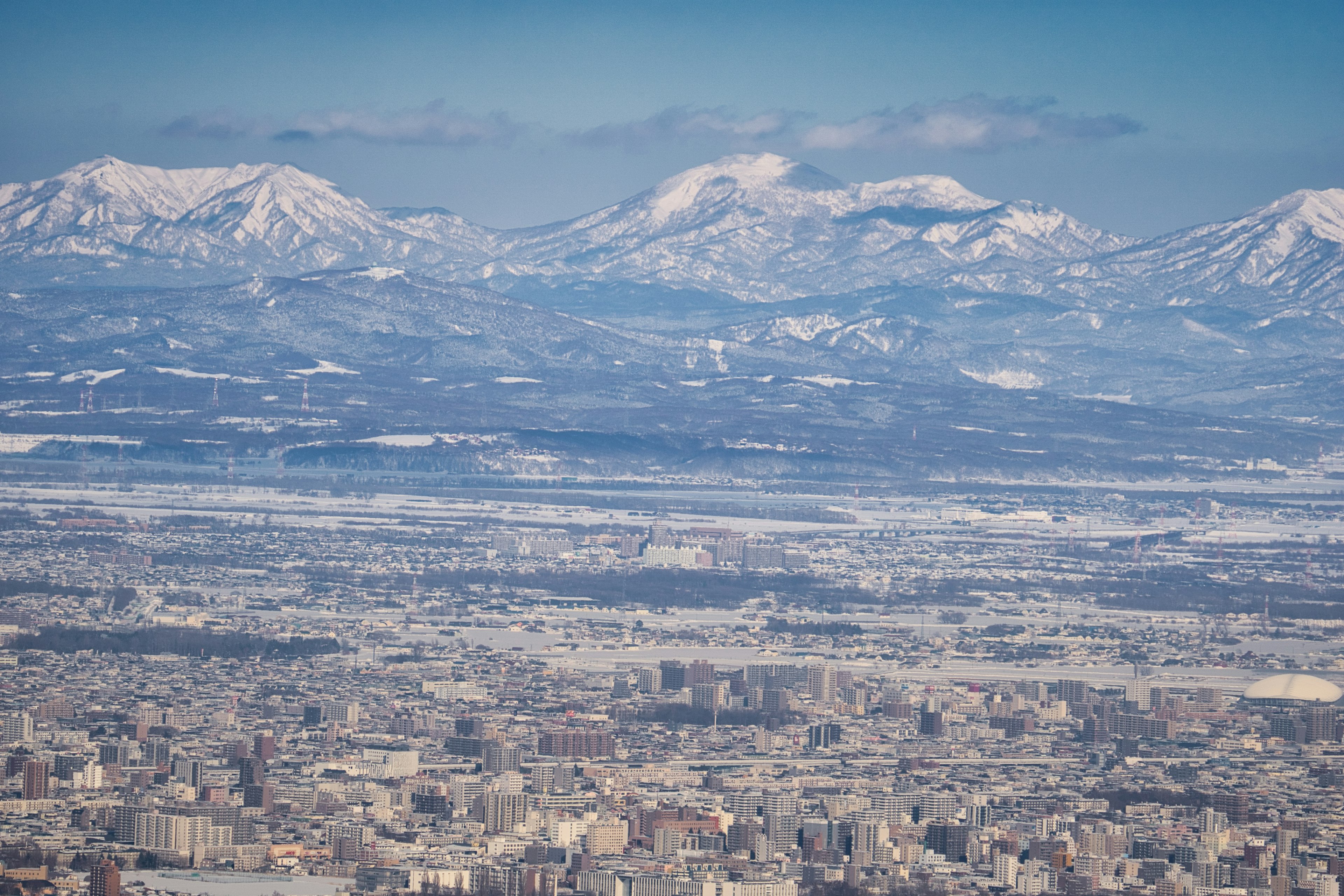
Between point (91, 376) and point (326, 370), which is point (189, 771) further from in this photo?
point (326, 370)

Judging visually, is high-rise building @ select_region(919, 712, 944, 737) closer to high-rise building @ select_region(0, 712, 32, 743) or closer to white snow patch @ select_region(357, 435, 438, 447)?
high-rise building @ select_region(0, 712, 32, 743)

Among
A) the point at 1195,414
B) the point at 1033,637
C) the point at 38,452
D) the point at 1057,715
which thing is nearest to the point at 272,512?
the point at 38,452

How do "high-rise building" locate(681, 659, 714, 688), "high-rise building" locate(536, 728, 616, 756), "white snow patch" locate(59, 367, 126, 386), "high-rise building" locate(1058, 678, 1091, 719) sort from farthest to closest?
"white snow patch" locate(59, 367, 126, 386) < "high-rise building" locate(681, 659, 714, 688) < "high-rise building" locate(1058, 678, 1091, 719) < "high-rise building" locate(536, 728, 616, 756)

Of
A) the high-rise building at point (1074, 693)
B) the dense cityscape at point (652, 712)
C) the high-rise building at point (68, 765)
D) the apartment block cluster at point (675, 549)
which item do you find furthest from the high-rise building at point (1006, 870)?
the apartment block cluster at point (675, 549)

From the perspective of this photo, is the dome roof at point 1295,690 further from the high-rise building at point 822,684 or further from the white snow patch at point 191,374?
the white snow patch at point 191,374

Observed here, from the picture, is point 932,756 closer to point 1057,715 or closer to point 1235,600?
point 1057,715

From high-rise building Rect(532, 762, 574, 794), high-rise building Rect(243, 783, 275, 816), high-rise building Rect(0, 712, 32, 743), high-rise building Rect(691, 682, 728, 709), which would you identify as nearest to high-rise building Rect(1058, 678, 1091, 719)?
high-rise building Rect(691, 682, 728, 709)
